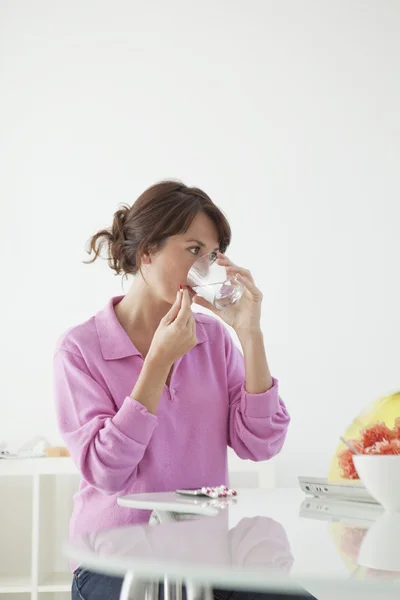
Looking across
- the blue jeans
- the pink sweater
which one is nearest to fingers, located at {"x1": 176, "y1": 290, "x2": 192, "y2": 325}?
the pink sweater

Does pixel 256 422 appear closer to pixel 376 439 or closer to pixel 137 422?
pixel 137 422

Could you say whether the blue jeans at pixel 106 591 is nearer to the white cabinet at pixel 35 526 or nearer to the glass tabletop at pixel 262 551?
the glass tabletop at pixel 262 551

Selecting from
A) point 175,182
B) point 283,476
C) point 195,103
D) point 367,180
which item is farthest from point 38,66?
point 283,476

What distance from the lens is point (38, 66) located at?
3295mm

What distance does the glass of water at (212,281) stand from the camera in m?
1.54

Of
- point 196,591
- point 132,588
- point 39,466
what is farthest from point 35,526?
point 132,588

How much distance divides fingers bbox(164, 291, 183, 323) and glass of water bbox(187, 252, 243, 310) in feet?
0.22

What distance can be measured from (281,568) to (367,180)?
285 centimetres

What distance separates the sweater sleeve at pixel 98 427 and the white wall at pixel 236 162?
5.19ft

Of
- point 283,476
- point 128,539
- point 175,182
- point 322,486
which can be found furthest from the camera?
point 283,476

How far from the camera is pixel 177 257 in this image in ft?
5.22

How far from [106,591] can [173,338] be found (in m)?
0.45

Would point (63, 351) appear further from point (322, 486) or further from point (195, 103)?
point (195, 103)

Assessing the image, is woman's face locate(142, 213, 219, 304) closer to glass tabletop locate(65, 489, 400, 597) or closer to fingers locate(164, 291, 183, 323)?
fingers locate(164, 291, 183, 323)
